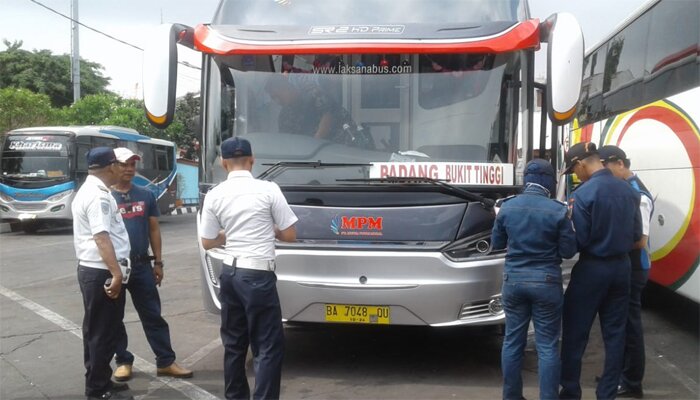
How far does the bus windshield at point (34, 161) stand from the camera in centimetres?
1973

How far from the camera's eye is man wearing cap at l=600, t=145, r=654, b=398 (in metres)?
5.31

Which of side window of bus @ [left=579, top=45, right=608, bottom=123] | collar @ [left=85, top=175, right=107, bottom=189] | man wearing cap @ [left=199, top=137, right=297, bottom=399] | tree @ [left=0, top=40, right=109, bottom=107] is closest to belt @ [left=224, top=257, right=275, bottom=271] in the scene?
man wearing cap @ [left=199, top=137, right=297, bottom=399]

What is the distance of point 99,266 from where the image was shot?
503 centimetres

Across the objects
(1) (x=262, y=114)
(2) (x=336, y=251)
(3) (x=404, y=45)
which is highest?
(3) (x=404, y=45)

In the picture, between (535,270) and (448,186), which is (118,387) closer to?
(448,186)

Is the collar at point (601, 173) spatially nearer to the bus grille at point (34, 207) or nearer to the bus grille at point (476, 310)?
the bus grille at point (476, 310)

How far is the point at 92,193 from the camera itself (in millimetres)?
5004

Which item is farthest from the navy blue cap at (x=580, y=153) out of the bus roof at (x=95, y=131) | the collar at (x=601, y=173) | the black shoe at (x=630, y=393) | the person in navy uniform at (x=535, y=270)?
the bus roof at (x=95, y=131)

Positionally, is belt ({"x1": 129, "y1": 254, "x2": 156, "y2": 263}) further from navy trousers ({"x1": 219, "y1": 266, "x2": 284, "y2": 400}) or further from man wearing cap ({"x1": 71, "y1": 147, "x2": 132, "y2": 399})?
navy trousers ({"x1": 219, "y1": 266, "x2": 284, "y2": 400})

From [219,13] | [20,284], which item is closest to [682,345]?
[219,13]

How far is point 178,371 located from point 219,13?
3050 mm

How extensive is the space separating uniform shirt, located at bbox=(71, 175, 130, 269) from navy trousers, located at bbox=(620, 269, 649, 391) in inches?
145

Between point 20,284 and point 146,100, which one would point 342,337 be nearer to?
point 146,100

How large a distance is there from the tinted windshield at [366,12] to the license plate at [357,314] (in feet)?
7.76
